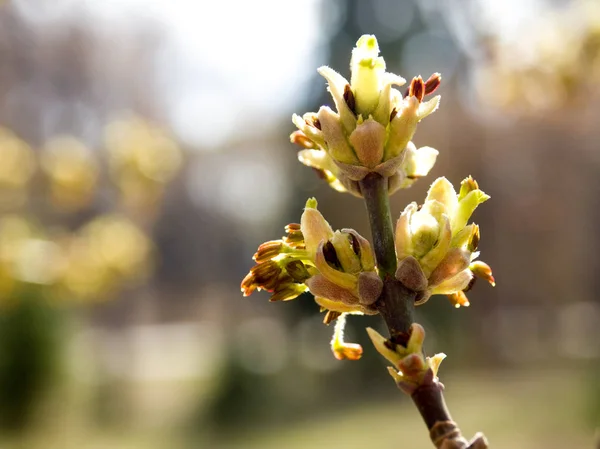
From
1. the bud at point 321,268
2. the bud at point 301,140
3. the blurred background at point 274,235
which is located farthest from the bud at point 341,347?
the blurred background at point 274,235

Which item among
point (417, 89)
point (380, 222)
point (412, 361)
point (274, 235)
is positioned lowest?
point (412, 361)

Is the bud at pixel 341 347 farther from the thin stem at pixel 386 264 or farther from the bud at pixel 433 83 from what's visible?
the bud at pixel 433 83

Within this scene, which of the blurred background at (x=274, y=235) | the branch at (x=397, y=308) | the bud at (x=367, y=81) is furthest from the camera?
the blurred background at (x=274, y=235)

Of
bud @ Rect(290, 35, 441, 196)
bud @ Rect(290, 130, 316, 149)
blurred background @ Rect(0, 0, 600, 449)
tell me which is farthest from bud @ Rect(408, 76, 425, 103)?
blurred background @ Rect(0, 0, 600, 449)

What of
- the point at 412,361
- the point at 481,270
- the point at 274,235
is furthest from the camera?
the point at 274,235

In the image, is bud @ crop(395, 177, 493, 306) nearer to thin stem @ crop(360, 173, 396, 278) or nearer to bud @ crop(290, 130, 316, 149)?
thin stem @ crop(360, 173, 396, 278)

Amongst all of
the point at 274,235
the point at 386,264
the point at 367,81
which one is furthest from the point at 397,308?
the point at 274,235

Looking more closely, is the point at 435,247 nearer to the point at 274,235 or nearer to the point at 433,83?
the point at 433,83
